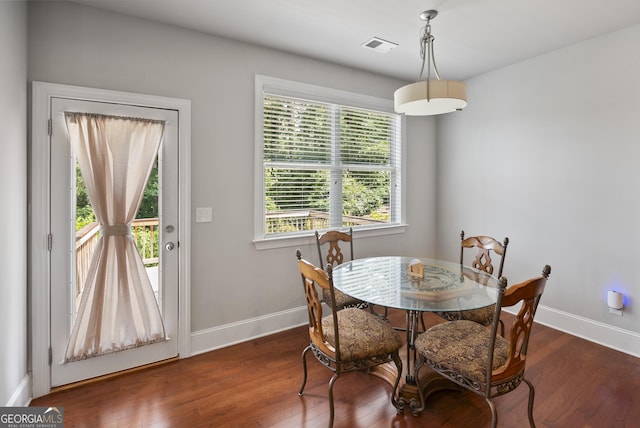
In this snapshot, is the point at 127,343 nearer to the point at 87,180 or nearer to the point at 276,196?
the point at 87,180

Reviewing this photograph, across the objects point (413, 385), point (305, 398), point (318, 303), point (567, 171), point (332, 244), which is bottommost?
point (305, 398)

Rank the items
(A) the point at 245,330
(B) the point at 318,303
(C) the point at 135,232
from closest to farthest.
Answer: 1. (B) the point at 318,303
2. (C) the point at 135,232
3. (A) the point at 245,330

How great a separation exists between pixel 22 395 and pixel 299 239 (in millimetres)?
2315

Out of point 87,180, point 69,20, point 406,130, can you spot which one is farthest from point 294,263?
point 69,20

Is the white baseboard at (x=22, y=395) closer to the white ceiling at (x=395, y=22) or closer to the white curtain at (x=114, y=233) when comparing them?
the white curtain at (x=114, y=233)

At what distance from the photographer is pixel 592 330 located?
3090 mm

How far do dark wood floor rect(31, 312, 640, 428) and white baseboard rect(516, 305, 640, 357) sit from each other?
0.53 feet

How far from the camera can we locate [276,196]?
3.28 metres

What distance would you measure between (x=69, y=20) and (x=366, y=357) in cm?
307

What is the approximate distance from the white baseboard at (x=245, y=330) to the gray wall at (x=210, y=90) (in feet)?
0.18

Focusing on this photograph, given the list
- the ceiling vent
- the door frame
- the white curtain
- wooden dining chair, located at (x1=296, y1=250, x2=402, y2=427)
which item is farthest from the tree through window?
the door frame

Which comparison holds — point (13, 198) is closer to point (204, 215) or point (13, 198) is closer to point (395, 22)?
point (204, 215)

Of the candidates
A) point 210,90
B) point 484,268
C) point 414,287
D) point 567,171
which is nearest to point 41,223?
point 210,90

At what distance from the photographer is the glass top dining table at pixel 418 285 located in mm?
1970
